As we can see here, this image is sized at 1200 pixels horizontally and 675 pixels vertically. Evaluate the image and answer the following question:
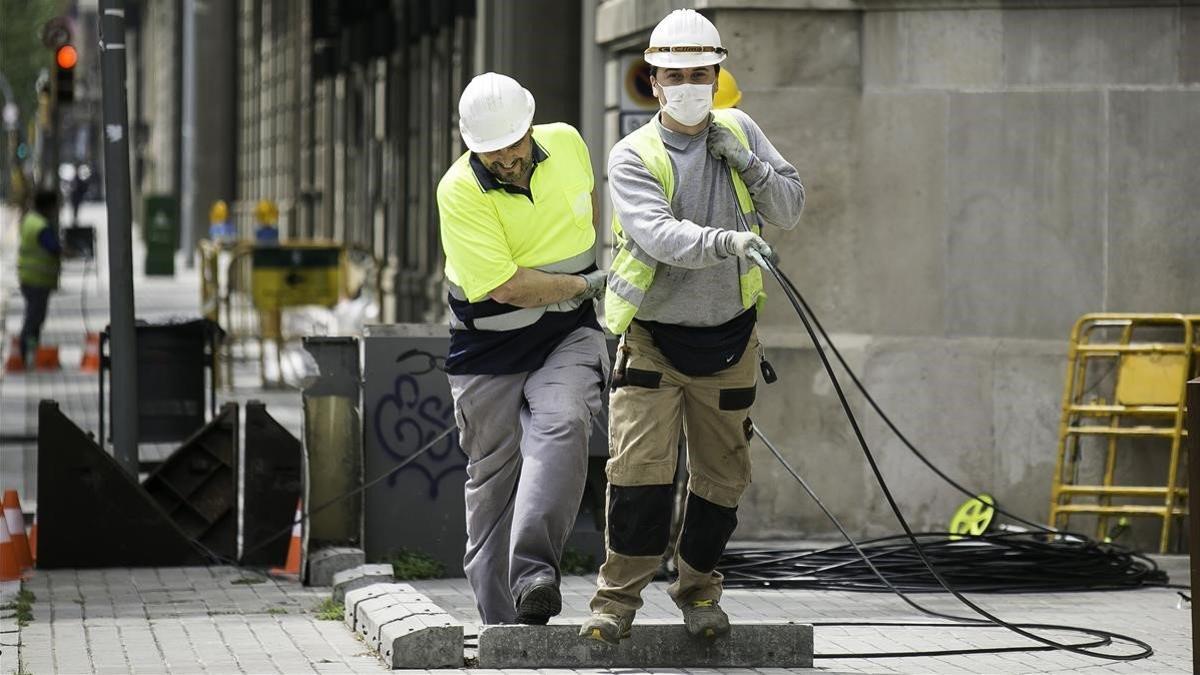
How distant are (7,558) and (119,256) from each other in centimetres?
193

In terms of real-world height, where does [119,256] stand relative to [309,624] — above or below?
above

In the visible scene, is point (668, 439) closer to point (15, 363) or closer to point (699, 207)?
point (699, 207)

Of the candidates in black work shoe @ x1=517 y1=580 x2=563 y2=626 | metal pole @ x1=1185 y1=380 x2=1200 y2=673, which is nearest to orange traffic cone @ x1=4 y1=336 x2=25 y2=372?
black work shoe @ x1=517 y1=580 x2=563 y2=626

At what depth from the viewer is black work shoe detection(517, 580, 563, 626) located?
6996 millimetres

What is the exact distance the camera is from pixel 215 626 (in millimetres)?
8250

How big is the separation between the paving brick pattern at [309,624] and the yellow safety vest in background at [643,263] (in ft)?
3.81

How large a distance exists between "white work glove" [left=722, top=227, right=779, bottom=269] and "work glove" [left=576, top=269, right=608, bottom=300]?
676 millimetres

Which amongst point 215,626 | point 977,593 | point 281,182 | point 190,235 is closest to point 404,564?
point 215,626

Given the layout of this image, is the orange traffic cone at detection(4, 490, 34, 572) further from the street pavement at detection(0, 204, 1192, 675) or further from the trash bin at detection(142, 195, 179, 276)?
the trash bin at detection(142, 195, 179, 276)

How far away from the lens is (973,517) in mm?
10750

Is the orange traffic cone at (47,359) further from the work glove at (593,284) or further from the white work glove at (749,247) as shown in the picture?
the white work glove at (749,247)

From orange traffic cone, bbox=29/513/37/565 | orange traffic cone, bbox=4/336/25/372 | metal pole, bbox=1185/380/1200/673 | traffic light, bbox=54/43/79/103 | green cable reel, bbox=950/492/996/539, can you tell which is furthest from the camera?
traffic light, bbox=54/43/79/103

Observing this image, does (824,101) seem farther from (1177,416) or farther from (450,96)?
(450,96)

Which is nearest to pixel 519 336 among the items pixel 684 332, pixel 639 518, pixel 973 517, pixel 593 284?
pixel 593 284
